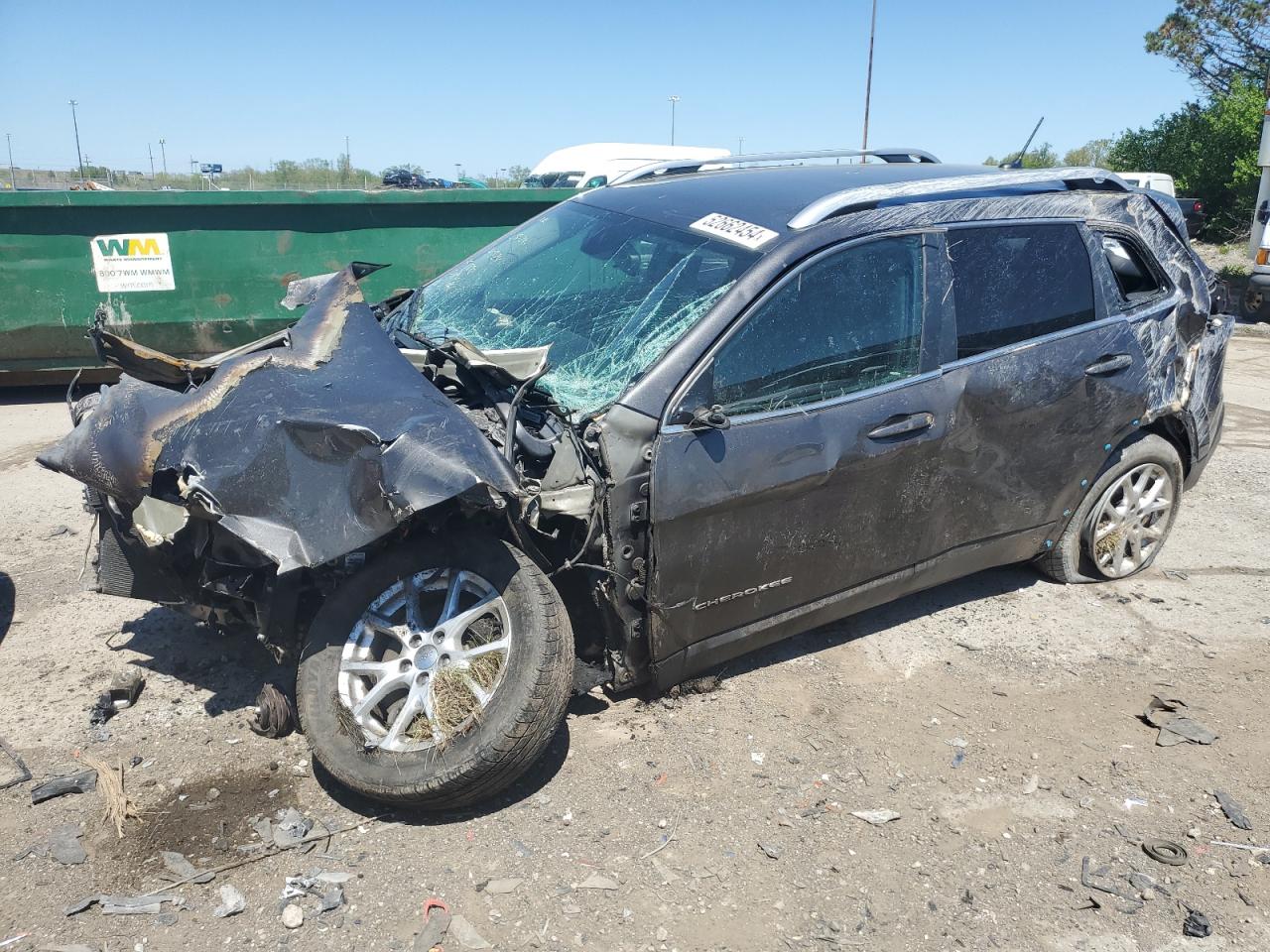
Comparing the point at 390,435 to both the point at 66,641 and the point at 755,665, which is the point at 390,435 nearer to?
the point at 755,665

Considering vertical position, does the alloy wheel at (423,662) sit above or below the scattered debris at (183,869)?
above

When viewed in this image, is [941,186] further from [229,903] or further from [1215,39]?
[1215,39]

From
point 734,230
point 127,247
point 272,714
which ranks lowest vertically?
point 272,714

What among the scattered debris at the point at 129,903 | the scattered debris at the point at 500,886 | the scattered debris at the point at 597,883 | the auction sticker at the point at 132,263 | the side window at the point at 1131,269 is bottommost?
the scattered debris at the point at 597,883

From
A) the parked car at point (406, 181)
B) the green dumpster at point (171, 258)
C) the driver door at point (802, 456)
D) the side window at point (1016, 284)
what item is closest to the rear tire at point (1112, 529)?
the side window at point (1016, 284)

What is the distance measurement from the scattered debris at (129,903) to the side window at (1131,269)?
427 centimetres

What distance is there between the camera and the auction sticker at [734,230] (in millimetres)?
3434

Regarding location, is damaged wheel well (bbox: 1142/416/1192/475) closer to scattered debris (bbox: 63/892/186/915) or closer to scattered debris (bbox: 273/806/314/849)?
scattered debris (bbox: 273/806/314/849)

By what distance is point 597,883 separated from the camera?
2.78 metres

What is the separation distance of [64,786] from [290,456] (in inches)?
50.7

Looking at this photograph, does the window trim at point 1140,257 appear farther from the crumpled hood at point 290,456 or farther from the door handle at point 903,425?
the crumpled hood at point 290,456

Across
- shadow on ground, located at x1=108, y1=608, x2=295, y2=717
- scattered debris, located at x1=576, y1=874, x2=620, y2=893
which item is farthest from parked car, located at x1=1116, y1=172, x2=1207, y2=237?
scattered debris, located at x1=576, y1=874, x2=620, y2=893

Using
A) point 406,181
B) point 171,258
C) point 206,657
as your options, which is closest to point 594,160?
point 406,181

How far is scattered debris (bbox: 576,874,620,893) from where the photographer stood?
9.07 feet
